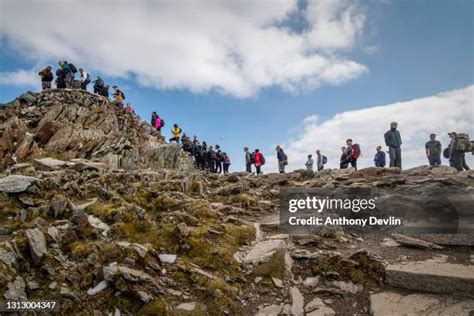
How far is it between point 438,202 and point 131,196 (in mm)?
11938

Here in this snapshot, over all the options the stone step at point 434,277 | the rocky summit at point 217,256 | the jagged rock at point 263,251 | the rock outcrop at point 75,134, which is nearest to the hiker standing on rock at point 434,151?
the rocky summit at point 217,256

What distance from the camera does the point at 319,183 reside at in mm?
18453

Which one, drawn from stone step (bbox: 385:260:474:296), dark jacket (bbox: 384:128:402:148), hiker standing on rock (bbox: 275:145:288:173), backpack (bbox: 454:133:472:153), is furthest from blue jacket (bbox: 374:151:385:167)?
stone step (bbox: 385:260:474:296)

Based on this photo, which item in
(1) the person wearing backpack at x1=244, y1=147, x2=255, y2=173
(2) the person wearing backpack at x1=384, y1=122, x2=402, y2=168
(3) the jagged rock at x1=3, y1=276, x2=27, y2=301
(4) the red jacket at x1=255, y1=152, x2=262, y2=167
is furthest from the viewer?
(1) the person wearing backpack at x1=244, y1=147, x2=255, y2=173

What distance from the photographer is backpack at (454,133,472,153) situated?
20.5 metres

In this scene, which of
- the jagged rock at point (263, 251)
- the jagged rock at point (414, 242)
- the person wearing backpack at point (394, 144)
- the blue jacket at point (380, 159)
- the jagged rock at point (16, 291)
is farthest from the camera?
the blue jacket at point (380, 159)

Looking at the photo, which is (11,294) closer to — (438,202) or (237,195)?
(237,195)

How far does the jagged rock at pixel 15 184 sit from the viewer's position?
12719 millimetres

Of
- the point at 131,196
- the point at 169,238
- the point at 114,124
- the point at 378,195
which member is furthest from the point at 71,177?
the point at 114,124

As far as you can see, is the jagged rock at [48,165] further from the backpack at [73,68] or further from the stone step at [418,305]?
the backpack at [73,68]

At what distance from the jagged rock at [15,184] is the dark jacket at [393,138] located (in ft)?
68.8

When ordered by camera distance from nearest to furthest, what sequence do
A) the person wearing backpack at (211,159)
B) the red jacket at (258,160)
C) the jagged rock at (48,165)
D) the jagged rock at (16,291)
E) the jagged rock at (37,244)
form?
1. the jagged rock at (16,291)
2. the jagged rock at (37,244)
3. the jagged rock at (48,165)
4. the red jacket at (258,160)
5. the person wearing backpack at (211,159)

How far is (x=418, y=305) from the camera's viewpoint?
696 centimetres

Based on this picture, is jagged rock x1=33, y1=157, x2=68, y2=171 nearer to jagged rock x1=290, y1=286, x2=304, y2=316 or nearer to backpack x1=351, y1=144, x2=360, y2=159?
jagged rock x1=290, y1=286, x2=304, y2=316
